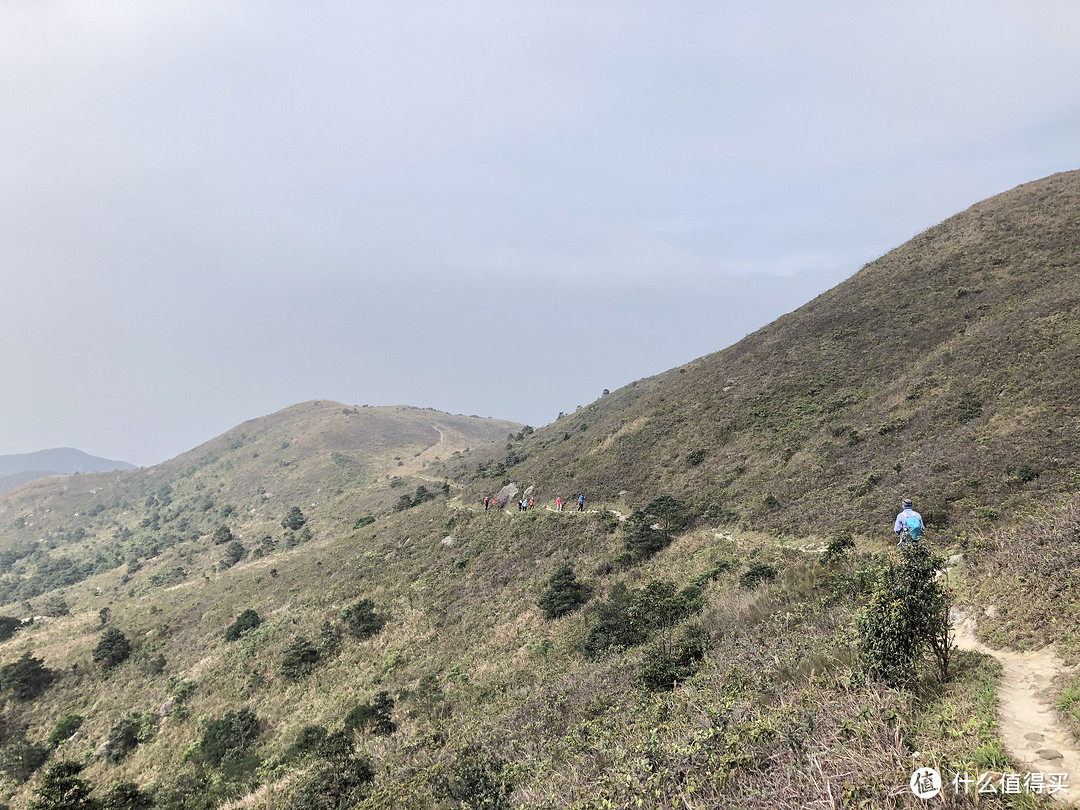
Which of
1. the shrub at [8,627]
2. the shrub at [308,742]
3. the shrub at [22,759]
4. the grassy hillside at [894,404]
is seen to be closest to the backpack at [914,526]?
the grassy hillside at [894,404]

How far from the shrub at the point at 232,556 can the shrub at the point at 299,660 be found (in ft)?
137

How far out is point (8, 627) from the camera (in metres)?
42.5

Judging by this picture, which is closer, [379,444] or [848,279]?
[848,279]

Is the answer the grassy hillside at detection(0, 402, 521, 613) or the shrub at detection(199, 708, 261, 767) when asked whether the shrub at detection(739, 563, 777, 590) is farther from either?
the grassy hillside at detection(0, 402, 521, 613)

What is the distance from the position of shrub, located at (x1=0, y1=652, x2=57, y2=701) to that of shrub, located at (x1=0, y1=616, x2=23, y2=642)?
15.0 meters

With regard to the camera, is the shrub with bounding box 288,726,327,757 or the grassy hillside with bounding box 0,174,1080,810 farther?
the shrub with bounding box 288,726,327,757

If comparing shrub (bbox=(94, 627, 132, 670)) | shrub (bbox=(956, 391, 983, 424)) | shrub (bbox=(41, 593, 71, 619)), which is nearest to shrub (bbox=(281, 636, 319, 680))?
shrub (bbox=(94, 627, 132, 670))

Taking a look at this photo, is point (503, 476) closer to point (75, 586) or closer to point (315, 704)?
point (315, 704)

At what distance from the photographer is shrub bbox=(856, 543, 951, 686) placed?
6.35m

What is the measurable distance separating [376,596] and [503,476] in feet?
75.0

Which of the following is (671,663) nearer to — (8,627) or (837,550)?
(837,550)

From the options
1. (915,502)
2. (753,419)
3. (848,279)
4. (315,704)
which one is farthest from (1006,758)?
(848,279)

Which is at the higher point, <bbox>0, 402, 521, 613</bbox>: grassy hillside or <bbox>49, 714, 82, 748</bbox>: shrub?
<bbox>0, 402, 521, 613</bbox>: grassy hillside

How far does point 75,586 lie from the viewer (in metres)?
68.9
